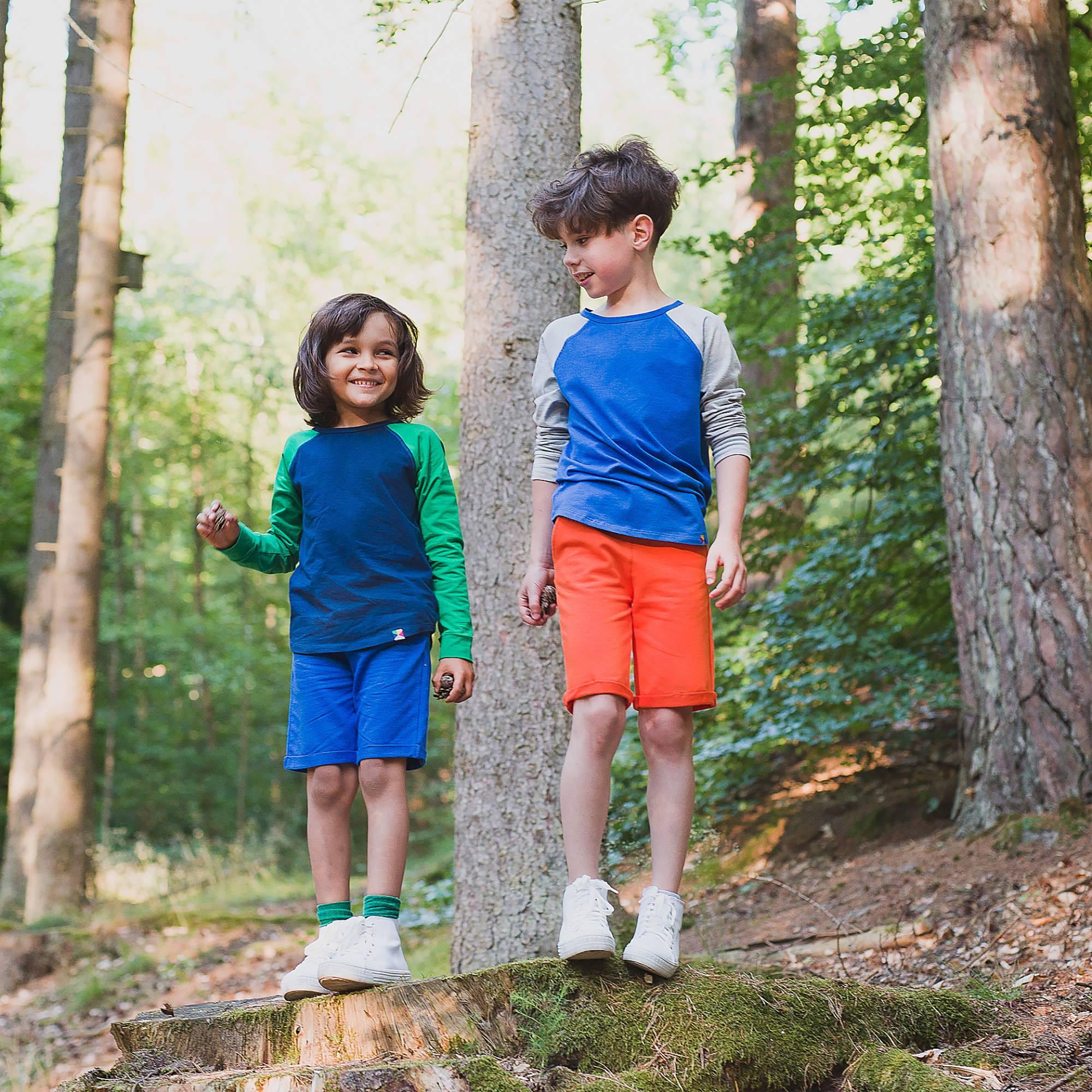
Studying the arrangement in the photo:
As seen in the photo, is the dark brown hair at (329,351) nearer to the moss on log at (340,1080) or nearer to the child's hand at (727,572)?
the child's hand at (727,572)

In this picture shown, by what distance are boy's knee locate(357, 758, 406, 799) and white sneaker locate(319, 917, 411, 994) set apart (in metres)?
0.31

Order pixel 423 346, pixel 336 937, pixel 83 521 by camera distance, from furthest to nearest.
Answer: pixel 423 346 → pixel 83 521 → pixel 336 937

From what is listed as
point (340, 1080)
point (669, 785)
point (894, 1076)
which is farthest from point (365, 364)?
point (894, 1076)

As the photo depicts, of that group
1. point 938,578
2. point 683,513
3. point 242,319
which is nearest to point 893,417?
point 938,578

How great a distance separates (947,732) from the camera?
683 centimetres

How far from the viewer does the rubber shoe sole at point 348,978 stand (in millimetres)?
2496

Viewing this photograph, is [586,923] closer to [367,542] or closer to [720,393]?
[367,542]

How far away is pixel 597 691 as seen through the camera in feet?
8.80

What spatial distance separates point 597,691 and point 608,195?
1276 millimetres

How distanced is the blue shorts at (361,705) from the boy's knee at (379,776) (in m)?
0.02

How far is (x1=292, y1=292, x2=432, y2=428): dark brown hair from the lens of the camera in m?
2.93

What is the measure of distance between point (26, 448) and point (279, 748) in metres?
6.13

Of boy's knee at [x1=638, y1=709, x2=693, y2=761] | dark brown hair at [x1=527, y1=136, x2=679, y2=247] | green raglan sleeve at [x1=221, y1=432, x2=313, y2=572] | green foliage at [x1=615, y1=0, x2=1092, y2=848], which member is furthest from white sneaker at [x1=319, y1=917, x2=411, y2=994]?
green foliage at [x1=615, y1=0, x2=1092, y2=848]

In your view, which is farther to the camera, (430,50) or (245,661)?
(245,661)
